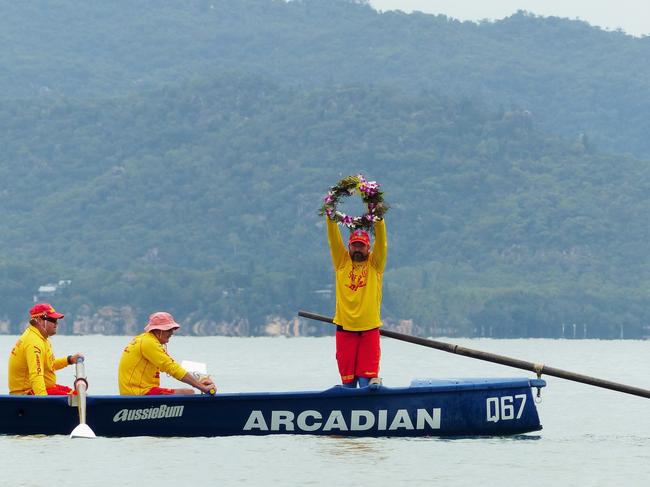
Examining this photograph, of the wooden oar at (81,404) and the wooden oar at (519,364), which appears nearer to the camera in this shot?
the wooden oar at (81,404)

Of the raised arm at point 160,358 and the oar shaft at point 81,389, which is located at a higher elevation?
the raised arm at point 160,358

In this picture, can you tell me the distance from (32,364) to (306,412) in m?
3.18

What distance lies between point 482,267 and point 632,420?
150221mm

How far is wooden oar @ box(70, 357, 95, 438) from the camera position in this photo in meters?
20.8

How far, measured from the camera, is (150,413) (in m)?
21.3

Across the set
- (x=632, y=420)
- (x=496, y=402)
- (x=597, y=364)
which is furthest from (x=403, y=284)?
(x=496, y=402)

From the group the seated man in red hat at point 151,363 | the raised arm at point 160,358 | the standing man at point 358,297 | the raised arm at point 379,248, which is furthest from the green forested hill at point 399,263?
the raised arm at point 160,358

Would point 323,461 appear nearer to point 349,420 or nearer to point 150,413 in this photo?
point 349,420

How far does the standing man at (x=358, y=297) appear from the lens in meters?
21.2

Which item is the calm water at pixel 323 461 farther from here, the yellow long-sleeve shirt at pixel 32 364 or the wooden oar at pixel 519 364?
the wooden oar at pixel 519 364

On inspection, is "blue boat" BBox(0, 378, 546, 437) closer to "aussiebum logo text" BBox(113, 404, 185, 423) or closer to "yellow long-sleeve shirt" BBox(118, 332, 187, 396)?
"aussiebum logo text" BBox(113, 404, 185, 423)

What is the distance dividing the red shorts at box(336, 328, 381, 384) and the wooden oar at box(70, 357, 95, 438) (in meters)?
2.92

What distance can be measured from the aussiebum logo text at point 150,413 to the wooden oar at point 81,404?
1.48 feet

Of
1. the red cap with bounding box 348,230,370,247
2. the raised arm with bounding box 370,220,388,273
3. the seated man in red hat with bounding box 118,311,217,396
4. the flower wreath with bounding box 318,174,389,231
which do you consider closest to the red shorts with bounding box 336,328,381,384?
the raised arm with bounding box 370,220,388,273
